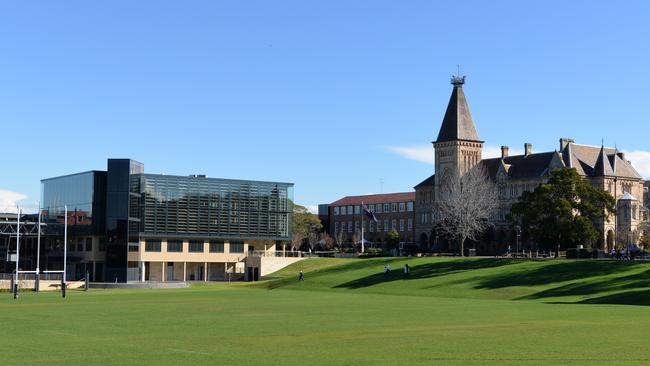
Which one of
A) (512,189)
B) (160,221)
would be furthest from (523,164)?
(160,221)

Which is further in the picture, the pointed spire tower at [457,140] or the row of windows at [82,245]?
the pointed spire tower at [457,140]

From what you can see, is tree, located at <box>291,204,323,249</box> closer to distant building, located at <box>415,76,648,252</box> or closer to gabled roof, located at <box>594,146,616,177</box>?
distant building, located at <box>415,76,648,252</box>

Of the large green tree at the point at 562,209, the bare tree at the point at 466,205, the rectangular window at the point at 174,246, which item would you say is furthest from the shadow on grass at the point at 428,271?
the rectangular window at the point at 174,246

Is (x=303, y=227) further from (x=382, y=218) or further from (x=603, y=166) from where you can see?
(x=603, y=166)

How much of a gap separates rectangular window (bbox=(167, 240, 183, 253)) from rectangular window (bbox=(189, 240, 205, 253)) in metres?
1.46

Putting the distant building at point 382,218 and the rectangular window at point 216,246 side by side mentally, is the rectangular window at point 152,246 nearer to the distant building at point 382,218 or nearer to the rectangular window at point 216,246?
the rectangular window at point 216,246

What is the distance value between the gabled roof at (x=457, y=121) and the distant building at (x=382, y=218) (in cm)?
2209

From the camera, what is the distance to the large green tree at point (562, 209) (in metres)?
96.8

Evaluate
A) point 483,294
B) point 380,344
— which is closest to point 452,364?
point 380,344

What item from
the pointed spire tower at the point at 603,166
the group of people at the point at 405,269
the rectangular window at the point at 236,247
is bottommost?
the group of people at the point at 405,269

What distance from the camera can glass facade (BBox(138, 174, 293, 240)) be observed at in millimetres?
117688

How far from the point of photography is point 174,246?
394 feet

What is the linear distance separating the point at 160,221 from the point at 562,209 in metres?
49.9

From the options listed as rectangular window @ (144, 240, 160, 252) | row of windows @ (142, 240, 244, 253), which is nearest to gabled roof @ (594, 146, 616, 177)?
row of windows @ (142, 240, 244, 253)
